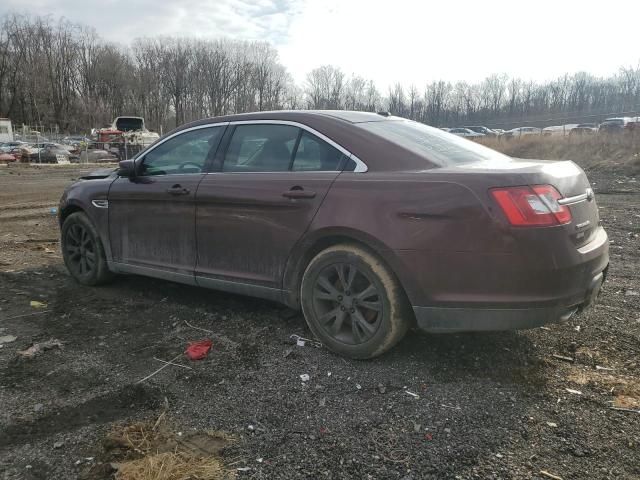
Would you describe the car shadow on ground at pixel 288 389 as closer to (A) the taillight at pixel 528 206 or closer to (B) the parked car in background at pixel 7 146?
(A) the taillight at pixel 528 206

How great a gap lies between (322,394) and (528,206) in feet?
5.15

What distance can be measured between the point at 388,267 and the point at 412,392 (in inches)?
29.6

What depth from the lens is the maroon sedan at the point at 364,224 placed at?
284 centimetres

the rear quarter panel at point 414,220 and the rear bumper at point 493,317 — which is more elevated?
the rear quarter panel at point 414,220

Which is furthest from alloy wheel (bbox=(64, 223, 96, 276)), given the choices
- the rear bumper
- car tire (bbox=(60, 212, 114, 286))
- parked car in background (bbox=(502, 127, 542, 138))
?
parked car in background (bbox=(502, 127, 542, 138))

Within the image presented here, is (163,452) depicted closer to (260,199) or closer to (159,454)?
(159,454)

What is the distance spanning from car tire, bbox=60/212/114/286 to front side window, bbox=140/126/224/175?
38.2 inches

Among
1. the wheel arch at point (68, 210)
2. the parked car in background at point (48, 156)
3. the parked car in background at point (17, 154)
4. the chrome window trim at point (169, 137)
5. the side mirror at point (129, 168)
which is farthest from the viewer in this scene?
the parked car in background at point (48, 156)

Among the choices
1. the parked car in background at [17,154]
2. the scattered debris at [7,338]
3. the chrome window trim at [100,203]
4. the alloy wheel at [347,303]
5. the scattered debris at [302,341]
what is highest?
the parked car in background at [17,154]

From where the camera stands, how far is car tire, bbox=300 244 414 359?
124 inches

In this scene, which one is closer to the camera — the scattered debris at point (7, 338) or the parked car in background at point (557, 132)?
the scattered debris at point (7, 338)

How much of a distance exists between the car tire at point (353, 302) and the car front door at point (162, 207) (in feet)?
4.12

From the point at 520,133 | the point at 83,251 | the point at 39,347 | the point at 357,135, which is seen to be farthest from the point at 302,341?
the point at 520,133

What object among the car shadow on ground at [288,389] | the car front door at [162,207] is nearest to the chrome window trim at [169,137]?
the car front door at [162,207]
